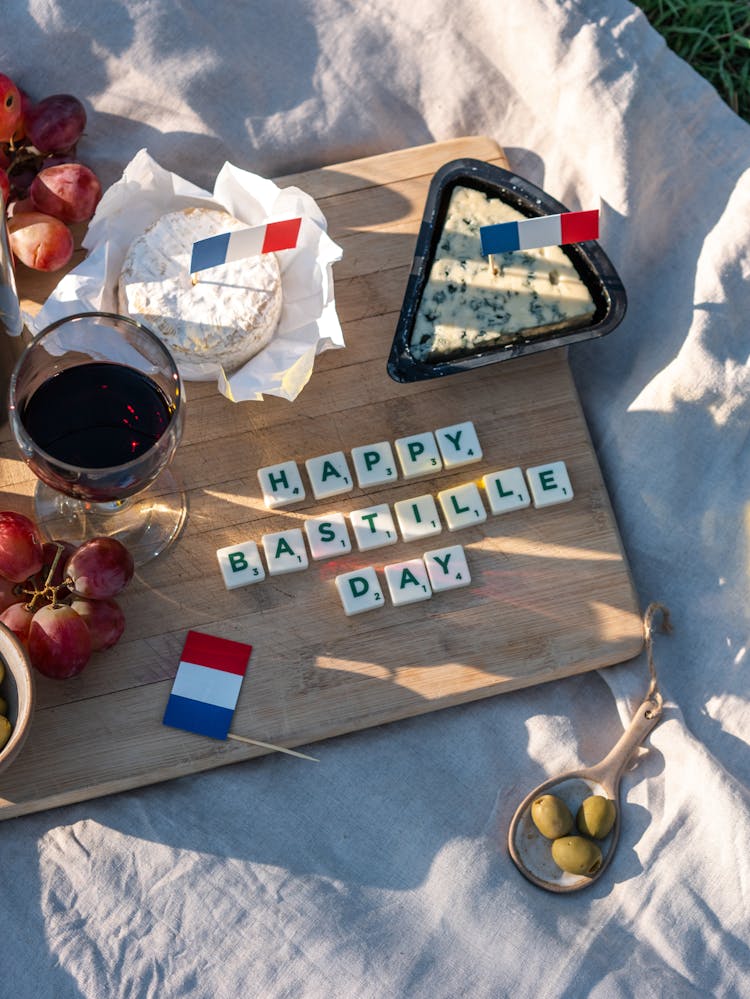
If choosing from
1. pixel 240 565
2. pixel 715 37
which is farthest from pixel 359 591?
pixel 715 37

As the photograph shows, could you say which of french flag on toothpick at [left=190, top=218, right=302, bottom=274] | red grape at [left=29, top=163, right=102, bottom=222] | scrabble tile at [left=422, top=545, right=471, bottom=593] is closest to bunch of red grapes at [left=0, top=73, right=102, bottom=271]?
red grape at [left=29, top=163, right=102, bottom=222]

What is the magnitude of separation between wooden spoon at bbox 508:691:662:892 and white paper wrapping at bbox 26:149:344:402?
54 cm

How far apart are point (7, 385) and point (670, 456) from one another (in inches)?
30.7

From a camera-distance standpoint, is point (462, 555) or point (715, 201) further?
point (715, 201)

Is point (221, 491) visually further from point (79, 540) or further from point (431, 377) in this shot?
point (431, 377)

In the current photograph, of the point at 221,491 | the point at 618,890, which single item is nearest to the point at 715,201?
the point at 221,491

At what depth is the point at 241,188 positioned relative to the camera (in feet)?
4.59

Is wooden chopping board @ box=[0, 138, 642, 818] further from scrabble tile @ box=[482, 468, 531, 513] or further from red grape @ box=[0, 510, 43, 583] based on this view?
red grape @ box=[0, 510, 43, 583]

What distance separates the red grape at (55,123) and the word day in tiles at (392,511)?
466mm

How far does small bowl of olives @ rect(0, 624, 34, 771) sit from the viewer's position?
112cm

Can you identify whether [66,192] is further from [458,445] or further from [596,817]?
[596,817]

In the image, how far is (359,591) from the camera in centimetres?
132

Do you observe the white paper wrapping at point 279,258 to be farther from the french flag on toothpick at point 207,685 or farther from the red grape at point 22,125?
the french flag on toothpick at point 207,685

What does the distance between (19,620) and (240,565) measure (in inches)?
9.7
